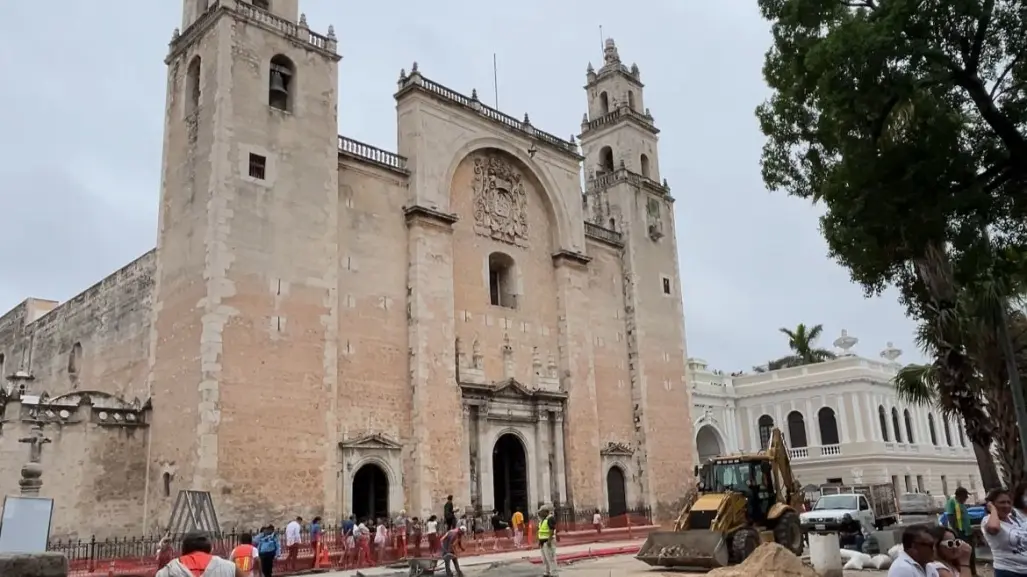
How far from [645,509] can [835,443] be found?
38.3 ft

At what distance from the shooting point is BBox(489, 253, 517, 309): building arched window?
84.7 ft

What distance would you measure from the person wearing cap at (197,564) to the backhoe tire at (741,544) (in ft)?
33.2

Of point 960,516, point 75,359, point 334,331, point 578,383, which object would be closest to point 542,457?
point 578,383

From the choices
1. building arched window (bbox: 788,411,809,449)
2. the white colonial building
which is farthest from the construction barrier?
building arched window (bbox: 788,411,809,449)

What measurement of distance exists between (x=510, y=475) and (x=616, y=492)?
4.68 metres

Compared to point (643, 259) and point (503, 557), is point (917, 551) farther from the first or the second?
point (643, 259)

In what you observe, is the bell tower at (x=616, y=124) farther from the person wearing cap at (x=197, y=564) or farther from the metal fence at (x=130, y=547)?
the person wearing cap at (x=197, y=564)

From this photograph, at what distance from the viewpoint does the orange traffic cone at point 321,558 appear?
642 inches

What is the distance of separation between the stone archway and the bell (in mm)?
24917

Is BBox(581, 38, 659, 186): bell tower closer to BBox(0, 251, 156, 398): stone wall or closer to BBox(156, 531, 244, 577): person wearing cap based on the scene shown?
BBox(0, 251, 156, 398): stone wall

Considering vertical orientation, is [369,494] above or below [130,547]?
above

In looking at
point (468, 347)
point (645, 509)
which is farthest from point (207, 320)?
point (645, 509)

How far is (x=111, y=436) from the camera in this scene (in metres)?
18.1

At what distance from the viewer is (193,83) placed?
20938 millimetres
